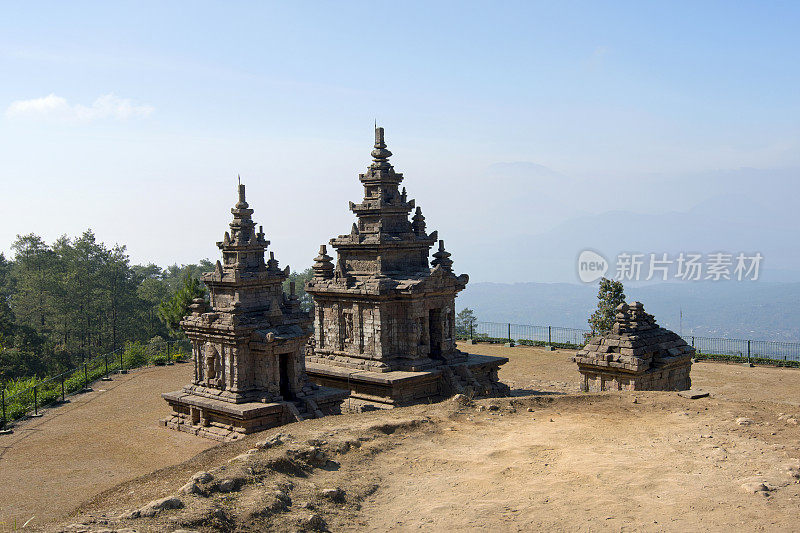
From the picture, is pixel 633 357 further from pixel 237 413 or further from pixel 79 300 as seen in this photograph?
pixel 79 300

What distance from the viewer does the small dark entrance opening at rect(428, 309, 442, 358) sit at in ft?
83.0

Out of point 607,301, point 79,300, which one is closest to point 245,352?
point 607,301

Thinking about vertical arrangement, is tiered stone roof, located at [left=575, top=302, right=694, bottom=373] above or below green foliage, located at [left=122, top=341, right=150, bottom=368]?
above

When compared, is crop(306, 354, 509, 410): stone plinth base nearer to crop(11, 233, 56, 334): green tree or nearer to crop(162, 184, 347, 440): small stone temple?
crop(162, 184, 347, 440): small stone temple

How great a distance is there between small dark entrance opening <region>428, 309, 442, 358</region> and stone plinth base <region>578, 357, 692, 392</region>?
6257mm

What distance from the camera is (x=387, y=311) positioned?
24.1m

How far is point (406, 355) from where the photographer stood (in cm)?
2434

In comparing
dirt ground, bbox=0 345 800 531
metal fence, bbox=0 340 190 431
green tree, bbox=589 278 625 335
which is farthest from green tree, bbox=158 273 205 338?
green tree, bbox=589 278 625 335

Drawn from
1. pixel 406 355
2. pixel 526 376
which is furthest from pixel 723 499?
pixel 526 376

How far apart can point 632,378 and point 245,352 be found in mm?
11776

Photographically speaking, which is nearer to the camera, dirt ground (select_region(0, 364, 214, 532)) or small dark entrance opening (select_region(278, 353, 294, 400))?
dirt ground (select_region(0, 364, 214, 532))

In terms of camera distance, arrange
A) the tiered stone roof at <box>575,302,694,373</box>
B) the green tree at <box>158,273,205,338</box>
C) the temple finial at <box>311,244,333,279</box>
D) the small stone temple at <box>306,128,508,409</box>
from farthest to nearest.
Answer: the green tree at <box>158,273,205,338</box> < the temple finial at <box>311,244,333,279</box> < the small stone temple at <box>306,128,508,409</box> < the tiered stone roof at <box>575,302,694,373</box>

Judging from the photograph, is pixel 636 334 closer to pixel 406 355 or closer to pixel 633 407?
pixel 633 407

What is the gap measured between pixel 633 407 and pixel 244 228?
1340 cm
